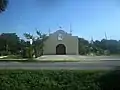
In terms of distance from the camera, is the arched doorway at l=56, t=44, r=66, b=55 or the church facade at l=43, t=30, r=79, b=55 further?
the arched doorway at l=56, t=44, r=66, b=55

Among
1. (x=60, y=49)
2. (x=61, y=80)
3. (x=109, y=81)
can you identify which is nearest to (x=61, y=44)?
(x=60, y=49)

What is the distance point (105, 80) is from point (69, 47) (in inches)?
1821

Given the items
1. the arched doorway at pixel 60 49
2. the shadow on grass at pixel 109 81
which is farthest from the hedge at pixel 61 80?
the arched doorway at pixel 60 49

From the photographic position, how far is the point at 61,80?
16281 mm

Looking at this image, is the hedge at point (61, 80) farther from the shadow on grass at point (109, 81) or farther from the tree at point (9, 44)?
the tree at point (9, 44)

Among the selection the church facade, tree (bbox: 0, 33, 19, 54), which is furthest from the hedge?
tree (bbox: 0, 33, 19, 54)

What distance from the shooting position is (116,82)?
15977 mm

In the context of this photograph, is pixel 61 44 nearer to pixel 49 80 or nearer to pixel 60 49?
pixel 60 49

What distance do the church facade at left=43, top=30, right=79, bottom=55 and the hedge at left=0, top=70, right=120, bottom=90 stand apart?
4510 cm

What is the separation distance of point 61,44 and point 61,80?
4605cm

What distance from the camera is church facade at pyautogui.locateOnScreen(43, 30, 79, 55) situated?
2440 inches

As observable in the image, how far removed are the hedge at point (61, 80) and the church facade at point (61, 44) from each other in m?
45.1

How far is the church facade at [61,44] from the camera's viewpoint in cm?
6197

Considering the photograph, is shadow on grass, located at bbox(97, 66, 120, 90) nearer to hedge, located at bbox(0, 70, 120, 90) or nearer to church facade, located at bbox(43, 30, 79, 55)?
hedge, located at bbox(0, 70, 120, 90)
